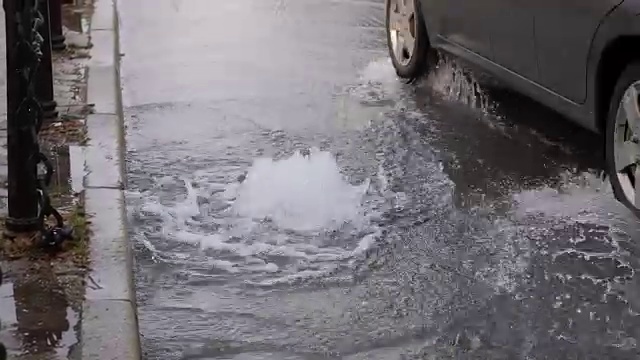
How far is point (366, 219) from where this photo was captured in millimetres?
5289

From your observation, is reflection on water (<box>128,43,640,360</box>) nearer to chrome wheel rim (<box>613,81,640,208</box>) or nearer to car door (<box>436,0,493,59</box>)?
chrome wheel rim (<box>613,81,640,208</box>)

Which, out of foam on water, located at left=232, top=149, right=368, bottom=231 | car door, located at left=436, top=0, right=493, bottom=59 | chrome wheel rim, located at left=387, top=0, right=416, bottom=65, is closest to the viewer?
foam on water, located at left=232, top=149, right=368, bottom=231

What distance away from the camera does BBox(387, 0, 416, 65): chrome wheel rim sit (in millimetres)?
7551

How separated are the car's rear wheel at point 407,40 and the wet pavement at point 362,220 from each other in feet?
0.42

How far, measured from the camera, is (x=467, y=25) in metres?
6.46

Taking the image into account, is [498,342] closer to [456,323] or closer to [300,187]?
[456,323]

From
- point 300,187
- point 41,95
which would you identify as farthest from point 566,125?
point 41,95

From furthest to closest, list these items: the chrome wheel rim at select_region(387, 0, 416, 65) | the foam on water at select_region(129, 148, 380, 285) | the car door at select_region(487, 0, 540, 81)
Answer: the chrome wheel rim at select_region(387, 0, 416, 65), the car door at select_region(487, 0, 540, 81), the foam on water at select_region(129, 148, 380, 285)

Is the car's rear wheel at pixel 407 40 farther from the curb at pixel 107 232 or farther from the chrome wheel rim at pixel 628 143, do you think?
the chrome wheel rim at pixel 628 143

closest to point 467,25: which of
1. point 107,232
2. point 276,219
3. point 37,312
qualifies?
point 276,219

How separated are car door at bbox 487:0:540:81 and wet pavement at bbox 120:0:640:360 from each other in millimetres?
546

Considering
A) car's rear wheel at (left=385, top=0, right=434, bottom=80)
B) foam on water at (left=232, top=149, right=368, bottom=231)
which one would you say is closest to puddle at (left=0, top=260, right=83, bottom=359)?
foam on water at (left=232, top=149, right=368, bottom=231)

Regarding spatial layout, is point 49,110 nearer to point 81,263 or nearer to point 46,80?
point 46,80

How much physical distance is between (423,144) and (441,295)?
1975mm
